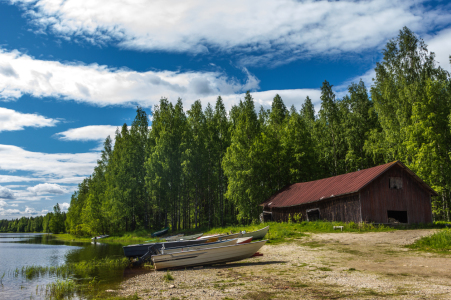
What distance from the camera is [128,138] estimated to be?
169 feet

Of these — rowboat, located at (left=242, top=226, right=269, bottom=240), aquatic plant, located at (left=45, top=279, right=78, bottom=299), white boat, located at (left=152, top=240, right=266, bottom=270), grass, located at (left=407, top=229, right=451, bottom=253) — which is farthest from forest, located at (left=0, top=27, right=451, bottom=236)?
aquatic plant, located at (left=45, top=279, right=78, bottom=299)

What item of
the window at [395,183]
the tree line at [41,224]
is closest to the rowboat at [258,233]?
the window at [395,183]

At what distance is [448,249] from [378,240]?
502 centimetres

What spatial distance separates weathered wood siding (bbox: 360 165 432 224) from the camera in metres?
26.5

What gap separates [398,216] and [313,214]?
8.39 metres

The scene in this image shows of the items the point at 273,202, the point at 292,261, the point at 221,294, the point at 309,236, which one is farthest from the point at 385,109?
the point at 221,294

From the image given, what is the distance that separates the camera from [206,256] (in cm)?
1534

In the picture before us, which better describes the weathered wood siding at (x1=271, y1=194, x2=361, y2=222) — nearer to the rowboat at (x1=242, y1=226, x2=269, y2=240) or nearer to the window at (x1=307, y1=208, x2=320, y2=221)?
the window at (x1=307, y1=208, x2=320, y2=221)

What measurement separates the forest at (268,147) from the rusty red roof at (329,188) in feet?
15.7

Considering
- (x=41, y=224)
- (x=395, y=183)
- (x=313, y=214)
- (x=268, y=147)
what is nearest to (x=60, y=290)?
(x=313, y=214)

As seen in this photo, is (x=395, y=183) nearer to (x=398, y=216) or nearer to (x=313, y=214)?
→ (x=398, y=216)

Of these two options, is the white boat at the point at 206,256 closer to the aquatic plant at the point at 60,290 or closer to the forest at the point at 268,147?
the aquatic plant at the point at 60,290

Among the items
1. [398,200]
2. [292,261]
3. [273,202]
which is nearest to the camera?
[292,261]

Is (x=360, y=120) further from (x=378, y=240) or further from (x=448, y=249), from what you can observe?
(x=448, y=249)
